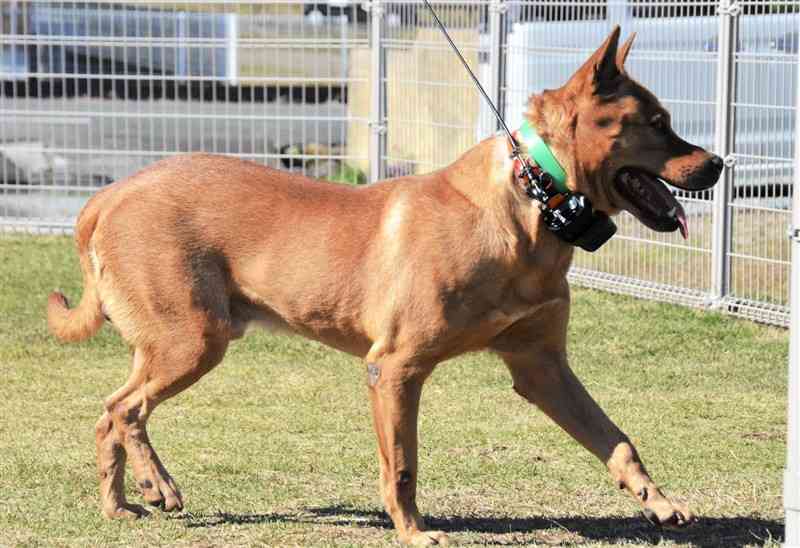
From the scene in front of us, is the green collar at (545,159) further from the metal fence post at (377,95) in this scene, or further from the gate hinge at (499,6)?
the metal fence post at (377,95)

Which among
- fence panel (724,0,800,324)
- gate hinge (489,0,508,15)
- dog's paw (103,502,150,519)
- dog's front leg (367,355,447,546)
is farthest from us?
gate hinge (489,0,508,15)

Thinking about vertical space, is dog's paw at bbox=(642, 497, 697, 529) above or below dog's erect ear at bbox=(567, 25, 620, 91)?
below

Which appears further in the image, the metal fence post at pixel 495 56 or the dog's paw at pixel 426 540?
the metal fence post at pixel 495 56

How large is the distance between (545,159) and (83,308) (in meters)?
2.03

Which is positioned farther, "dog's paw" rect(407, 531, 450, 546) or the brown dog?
"dog's paw" rect(407, 531, 450, 546)

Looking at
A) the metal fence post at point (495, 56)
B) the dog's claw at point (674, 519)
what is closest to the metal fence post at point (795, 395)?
the dog's claw at point (674, 519)

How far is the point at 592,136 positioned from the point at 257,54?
7.75 metres

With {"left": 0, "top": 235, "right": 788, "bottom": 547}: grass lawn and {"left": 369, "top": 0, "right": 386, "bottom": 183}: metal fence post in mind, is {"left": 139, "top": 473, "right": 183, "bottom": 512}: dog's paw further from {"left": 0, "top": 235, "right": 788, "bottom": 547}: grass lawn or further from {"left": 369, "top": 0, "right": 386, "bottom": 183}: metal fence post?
{"left": 369, "top": 0, "right": 386, "bottom": 183}: metal fence post

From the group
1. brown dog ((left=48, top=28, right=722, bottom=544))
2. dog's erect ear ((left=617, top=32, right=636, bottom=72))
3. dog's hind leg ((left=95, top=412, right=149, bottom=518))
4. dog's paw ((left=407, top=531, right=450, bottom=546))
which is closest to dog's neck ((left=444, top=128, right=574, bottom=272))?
brown dog ((left=48, top=28, right=722, bottom=544))

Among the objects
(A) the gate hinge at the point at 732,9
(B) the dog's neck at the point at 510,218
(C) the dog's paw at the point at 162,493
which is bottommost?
(C) the dog's paw at the point at 162,493

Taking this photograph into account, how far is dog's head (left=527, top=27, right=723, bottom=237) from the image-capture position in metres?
4.91

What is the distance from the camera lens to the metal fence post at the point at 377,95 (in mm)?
11789

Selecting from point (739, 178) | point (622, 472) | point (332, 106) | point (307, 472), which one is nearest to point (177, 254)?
point (307, 472)

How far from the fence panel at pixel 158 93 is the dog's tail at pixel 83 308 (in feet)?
19.9
